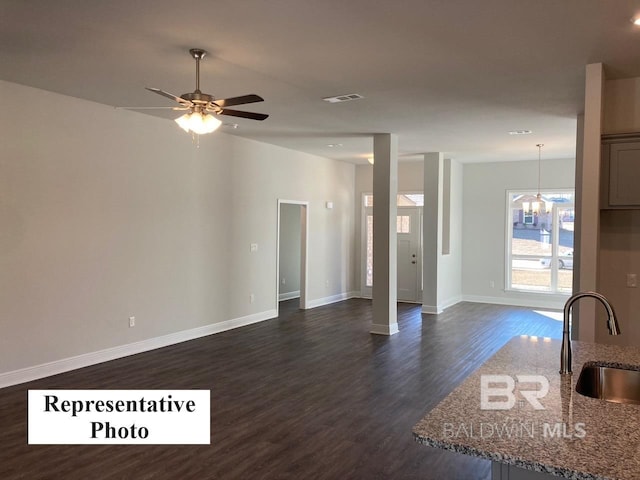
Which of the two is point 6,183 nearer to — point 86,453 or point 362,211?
point 86,453

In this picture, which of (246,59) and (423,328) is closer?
(246,59)

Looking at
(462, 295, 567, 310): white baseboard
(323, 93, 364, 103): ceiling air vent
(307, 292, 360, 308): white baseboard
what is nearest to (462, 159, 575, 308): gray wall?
(462, 295, 567, 310): white baseboard

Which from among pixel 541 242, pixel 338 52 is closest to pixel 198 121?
pixel 338 52

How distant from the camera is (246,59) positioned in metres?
3.78

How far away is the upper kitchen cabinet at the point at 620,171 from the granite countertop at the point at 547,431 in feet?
7.62

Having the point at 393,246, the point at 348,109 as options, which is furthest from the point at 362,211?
the point at 348,109

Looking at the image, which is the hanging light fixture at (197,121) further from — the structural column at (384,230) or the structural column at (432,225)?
the structural column at (432,225)

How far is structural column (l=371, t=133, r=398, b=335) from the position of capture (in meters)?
6.82

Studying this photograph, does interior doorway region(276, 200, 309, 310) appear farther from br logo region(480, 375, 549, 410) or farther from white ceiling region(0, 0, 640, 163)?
br logo region(480, 375, 549, 410)

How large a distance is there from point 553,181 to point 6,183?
8.59 m

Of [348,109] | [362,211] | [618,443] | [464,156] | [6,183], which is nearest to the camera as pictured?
[618,443]

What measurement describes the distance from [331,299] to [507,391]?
7.90 metres

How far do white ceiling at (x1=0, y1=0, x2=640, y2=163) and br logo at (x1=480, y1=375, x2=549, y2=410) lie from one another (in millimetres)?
2050

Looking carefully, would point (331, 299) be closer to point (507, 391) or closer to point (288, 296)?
point (288, 296)
